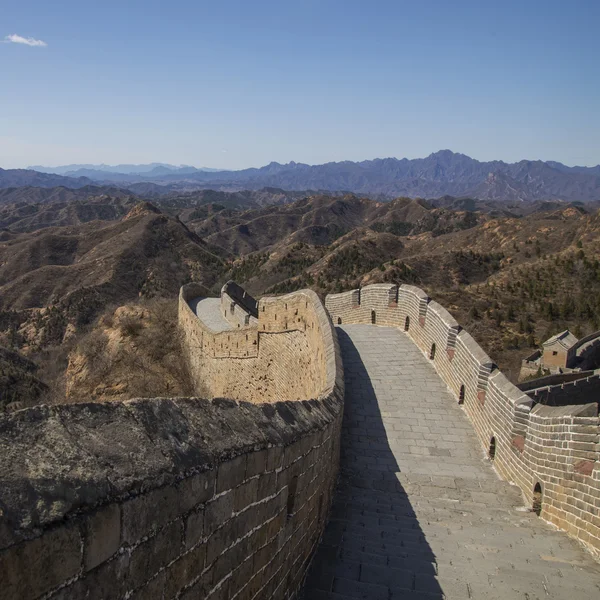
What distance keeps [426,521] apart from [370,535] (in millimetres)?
879

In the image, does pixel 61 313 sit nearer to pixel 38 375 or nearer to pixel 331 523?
pixel 38 375

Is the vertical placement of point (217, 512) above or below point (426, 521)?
above

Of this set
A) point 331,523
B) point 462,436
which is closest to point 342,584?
point 331,523

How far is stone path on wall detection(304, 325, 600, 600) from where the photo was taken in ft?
13.8

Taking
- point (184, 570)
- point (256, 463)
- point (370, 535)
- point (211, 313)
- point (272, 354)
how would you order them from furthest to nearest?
point (211, 313)
point (272, 354)
point (370, 535)
point (256, 463)
point (184, 570)

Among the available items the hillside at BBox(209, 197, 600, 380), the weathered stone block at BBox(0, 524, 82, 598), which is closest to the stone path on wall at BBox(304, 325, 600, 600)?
the weathered stone block at BBox(0, 524, 82, 598)

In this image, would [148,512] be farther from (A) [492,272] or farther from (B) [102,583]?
(A) [492,272]

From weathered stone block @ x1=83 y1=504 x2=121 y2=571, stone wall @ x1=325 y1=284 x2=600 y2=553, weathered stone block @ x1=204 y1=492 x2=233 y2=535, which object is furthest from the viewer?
stone wall @ x1=325 y1=284 x2=600 y2=553

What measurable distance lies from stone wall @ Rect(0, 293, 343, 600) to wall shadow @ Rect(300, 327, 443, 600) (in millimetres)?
867

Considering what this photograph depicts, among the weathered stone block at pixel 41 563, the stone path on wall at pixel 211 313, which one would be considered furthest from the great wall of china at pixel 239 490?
the stone path on wall at pixel 211 313

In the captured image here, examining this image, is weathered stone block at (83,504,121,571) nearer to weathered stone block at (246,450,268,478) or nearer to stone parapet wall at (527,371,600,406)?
weathered stone block at (246,450,268,478)

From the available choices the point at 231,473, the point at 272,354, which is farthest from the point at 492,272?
the point at 231,473

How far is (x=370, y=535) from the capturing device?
517 cm

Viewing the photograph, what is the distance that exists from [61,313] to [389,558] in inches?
1493
